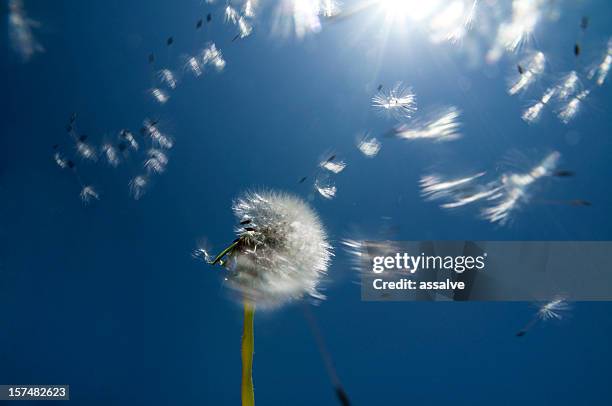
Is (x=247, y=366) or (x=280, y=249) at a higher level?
(x=280, y=249)

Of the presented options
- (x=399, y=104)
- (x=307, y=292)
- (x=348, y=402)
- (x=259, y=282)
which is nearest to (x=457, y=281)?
(x=399, y=104)

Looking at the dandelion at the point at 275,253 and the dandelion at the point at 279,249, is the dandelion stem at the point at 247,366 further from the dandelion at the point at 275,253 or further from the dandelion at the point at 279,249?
the dandelion at the point at 279,249

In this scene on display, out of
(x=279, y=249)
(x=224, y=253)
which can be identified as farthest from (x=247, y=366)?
(x=279, y=249)

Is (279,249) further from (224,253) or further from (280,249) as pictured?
(224,253)

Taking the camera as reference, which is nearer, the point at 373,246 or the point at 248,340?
the point at 248,340

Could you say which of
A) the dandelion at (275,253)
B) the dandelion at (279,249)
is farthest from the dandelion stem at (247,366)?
the dandelion at (279,249)

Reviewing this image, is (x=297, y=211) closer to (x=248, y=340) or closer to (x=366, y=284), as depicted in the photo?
(x=248, y=340)

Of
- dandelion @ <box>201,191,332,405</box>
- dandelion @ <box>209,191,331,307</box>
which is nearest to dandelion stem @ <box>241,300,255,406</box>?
dandelion @ <box>201,191,332,405</box>

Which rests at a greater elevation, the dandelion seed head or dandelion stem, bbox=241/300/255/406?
the dandelion seed head

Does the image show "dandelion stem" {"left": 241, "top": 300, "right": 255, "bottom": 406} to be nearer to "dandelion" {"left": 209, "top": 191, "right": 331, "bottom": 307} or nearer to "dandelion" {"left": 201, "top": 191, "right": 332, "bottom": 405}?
"dandelion" {"left": 201, "top": 191, "right": 332, "bottom": 405}
